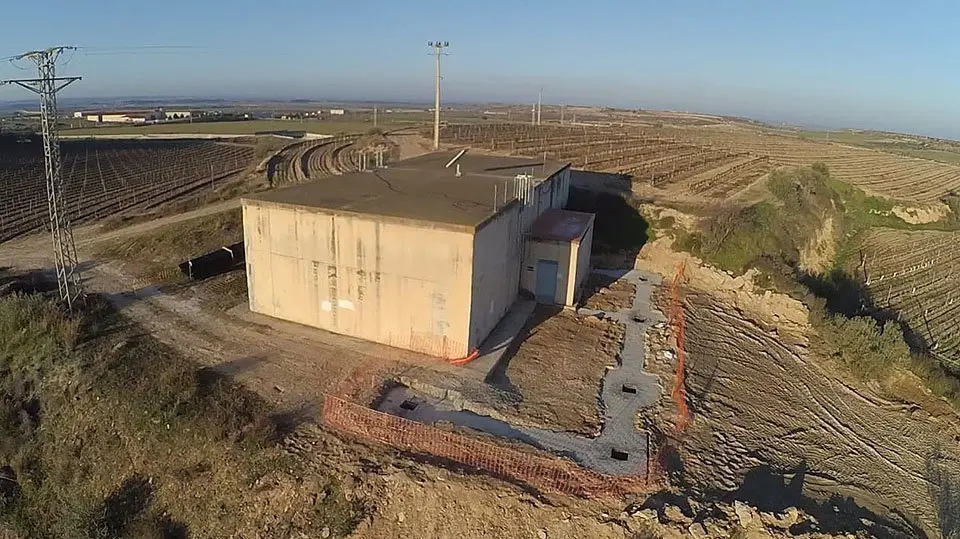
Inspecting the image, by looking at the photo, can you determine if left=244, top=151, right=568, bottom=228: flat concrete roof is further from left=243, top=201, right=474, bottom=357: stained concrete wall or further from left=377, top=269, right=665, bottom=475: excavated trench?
left=377, top=269, right=665, bottom=475: excavated trench

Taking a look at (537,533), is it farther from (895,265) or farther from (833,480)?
(895,265)

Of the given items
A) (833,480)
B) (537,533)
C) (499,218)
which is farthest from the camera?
(499,218)

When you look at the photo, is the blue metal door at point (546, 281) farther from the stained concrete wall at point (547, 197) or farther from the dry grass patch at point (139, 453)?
the dry grass patch at point (139, 453)

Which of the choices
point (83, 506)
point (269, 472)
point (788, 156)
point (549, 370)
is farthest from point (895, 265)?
point (83, 506)

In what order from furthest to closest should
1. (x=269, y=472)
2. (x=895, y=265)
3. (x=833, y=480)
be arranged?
(x=895, y=265), (x=833, y=480), (x=269, y=472)

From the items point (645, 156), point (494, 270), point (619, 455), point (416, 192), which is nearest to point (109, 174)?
point (416, 192)

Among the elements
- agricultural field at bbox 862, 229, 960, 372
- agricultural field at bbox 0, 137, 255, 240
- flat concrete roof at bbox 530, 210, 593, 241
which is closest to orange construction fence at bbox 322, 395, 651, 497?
flat concrete roof at bbox 530, 210, 593, 241

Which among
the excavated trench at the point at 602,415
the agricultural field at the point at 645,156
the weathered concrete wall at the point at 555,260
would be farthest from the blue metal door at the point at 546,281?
the agricultural field at the point at 645,156
